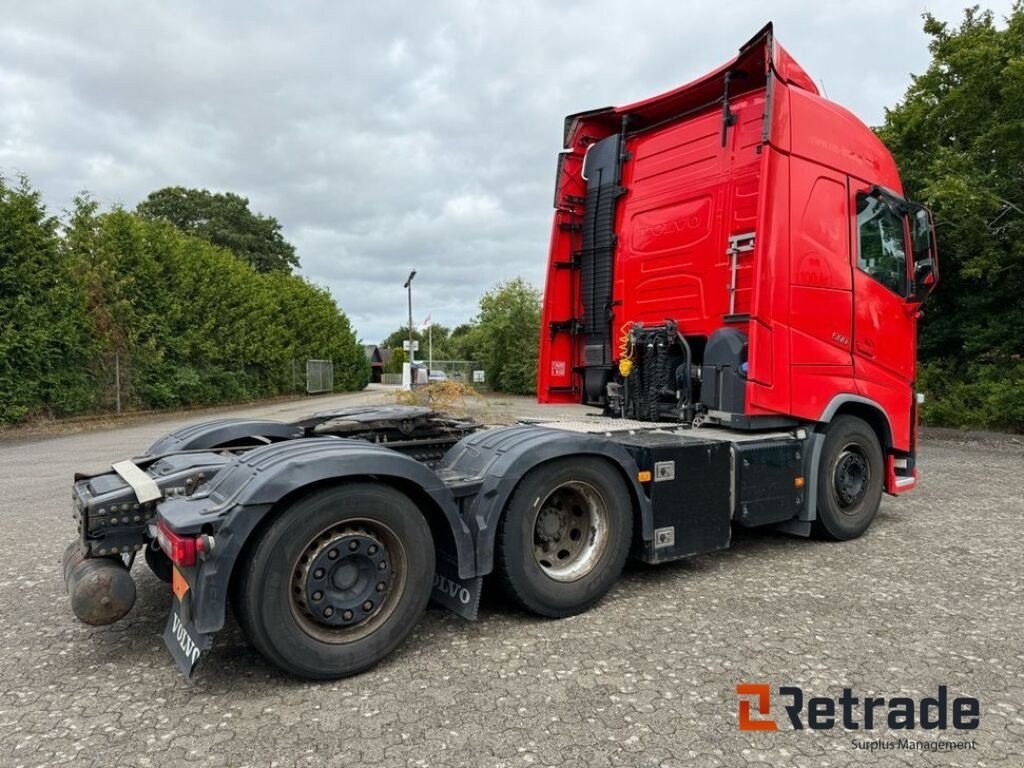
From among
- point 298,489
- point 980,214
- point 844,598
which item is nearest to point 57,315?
point 298,489

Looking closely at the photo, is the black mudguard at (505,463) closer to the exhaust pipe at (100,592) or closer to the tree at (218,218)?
the exhaust pipe at (100,592)

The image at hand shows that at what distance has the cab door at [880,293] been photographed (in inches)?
217

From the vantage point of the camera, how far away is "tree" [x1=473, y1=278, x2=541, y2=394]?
30078 millimetres

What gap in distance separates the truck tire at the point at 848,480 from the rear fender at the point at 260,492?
135 inches

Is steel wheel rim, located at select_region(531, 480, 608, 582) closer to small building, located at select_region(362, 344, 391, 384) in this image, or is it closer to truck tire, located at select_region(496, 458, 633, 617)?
truck tire, located at select_region(496, 458, 633, 617)

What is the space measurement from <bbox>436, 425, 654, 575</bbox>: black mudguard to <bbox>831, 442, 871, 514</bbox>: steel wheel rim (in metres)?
2.26

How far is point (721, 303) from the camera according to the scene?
17.6 feet

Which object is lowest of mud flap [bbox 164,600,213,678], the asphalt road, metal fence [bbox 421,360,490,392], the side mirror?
the asphalt road

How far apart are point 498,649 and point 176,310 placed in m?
18.7

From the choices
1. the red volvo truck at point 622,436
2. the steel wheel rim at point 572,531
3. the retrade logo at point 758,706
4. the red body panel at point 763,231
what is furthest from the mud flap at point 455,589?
the red body panel at point 763,231

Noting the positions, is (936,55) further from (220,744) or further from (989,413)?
(220,744)

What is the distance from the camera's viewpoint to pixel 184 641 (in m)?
2.91

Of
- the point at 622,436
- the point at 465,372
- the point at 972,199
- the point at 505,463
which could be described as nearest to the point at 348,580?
the point at 505,463

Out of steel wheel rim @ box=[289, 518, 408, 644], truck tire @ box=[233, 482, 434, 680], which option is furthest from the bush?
steel wheel rim @ box=[289, 518, 408, 644]
